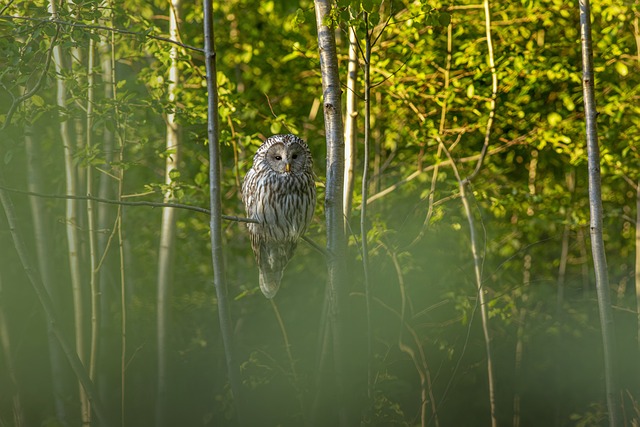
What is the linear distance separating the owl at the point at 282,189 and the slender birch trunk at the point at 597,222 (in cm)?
117

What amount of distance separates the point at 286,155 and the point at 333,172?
71 cm

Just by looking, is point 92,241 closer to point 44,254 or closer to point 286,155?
point 44,254

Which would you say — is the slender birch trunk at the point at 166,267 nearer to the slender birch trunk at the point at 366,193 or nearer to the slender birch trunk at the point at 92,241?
the slender birch trunk at the point at 92,241

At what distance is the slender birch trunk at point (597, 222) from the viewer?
288cm

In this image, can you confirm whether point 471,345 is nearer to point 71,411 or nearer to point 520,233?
point 520,233

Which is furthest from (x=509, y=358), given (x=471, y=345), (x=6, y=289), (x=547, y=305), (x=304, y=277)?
(x=6, y=289)

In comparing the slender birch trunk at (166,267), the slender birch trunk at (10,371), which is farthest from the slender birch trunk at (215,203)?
the slender birch trunk at (10,371)

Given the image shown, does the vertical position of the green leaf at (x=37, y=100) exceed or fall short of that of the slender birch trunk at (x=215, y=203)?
it exceeds it

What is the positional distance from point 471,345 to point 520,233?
112cm

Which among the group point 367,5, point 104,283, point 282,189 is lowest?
point 104,283

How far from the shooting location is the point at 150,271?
786 centimetres

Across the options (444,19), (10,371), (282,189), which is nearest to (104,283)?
(10,371)

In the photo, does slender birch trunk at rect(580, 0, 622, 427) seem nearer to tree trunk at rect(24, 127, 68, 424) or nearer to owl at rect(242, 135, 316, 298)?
owl at rect(242, 135, 316, 298)

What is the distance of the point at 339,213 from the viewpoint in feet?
9.05
